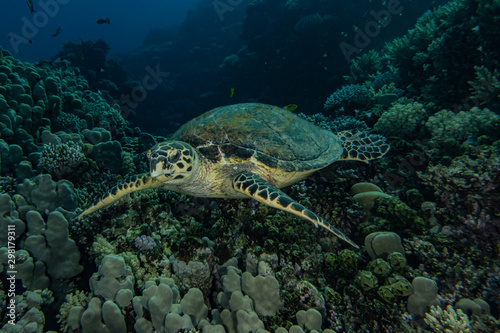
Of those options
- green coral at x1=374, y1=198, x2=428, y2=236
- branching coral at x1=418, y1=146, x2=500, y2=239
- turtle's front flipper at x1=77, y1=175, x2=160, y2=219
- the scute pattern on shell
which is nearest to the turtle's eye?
the scute pattern on shell

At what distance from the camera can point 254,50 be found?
1862 cm

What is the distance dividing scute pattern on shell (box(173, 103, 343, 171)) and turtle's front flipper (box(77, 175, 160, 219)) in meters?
0.91

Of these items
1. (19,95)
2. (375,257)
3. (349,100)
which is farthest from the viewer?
(349,100)

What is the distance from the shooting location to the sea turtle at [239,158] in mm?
2979

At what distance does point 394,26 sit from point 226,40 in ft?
64.8

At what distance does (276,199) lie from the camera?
276cm

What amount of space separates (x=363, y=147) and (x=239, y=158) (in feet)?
8.64

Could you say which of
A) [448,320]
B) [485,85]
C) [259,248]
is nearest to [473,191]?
[448,320]

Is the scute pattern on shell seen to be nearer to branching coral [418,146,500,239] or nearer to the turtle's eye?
the turtle's eye

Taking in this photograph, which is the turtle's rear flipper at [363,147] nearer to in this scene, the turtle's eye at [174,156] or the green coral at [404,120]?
the green coral at [404,120]

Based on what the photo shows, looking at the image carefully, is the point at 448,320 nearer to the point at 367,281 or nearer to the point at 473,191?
the point at 367,281

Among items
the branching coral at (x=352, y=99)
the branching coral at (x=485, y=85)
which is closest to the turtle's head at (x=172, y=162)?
the branching coral at (x=485, y=85)

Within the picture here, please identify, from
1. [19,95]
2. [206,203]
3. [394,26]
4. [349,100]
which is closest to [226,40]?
[394,26]

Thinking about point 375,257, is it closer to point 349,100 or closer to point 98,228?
point 98,228
